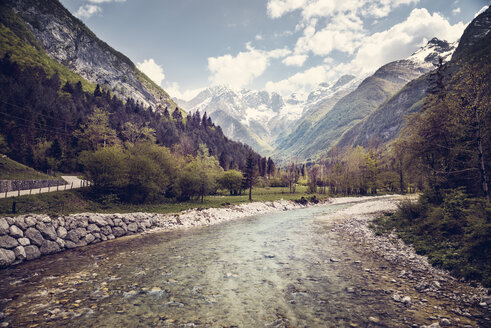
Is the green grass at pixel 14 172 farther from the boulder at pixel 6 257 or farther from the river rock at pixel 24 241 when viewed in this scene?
the boulder at pixel 6 257

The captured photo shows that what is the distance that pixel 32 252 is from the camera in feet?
57.5

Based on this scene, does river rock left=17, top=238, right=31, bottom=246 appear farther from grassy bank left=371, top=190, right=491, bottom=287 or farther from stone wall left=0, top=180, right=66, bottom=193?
grassy bank left=371, top=190, right=491, bottom=287

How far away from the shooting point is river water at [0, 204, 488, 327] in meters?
9.41

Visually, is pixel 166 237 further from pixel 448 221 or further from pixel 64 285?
pixel 448 221

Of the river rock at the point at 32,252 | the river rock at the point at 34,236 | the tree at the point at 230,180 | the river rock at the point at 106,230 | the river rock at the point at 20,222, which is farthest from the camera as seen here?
the tree at the point at 230,180

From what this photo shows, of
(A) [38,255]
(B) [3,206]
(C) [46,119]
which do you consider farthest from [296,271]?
(C) [46,119]

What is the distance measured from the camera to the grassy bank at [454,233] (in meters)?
11.9

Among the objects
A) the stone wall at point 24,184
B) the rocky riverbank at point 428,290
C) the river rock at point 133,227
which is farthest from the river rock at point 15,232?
the rocky riverbank at point 428,290

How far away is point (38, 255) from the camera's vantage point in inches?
703

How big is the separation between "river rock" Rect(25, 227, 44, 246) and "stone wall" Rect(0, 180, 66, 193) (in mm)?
15855

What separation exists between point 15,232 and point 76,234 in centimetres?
496

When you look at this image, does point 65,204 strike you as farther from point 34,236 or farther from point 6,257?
point 6,257

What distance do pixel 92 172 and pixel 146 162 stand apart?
8691 mm

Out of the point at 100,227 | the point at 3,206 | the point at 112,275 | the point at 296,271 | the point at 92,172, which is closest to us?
the point at 112,275
